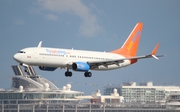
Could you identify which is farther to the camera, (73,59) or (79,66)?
(73,59)

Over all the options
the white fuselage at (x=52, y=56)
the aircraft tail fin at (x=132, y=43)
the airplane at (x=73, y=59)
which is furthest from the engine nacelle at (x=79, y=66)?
the aircraft tail fin at (x=132, y=43)

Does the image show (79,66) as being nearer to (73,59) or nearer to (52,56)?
(73,59)

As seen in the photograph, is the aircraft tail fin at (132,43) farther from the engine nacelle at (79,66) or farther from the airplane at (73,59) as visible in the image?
the engine nacelle at (79,66)

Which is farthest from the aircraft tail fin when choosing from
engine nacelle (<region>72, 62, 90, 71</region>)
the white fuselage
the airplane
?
engine nacelle (<region>72, 62, 90, 71</region>)

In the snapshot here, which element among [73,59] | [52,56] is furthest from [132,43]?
[52,56]

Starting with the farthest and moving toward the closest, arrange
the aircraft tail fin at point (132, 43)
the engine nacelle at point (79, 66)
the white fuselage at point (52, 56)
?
1. the aircraft tail fin at point (132, 43)
2. the engine nacelle at point (79, 66)
3. the white fuselage at point (52, 56)

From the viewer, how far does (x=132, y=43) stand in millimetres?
183250

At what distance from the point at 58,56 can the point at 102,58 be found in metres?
13.9

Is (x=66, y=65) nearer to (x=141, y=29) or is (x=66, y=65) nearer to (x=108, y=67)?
(x=108, y=67)

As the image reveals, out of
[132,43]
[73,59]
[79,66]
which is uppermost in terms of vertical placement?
[132,43]

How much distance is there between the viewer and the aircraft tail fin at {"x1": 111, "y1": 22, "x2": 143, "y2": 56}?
590ft

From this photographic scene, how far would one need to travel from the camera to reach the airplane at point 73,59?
155750 mm

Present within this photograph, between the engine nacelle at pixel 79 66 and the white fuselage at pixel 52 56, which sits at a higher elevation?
the white fuselage at pixel 52 56

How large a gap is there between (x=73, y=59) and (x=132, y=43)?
25.9 metres
